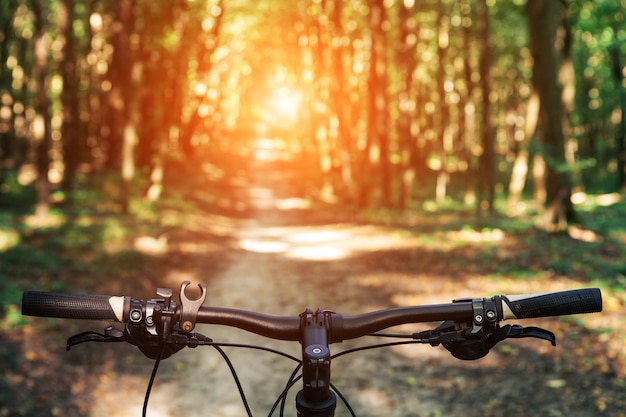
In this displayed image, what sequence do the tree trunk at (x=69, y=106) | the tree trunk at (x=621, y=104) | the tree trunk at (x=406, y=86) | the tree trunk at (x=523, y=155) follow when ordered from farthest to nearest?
the tree trunk at (x=621, y=104) < the tree trunk at (x=406, y=86) < the tree trunk at (x=69, y=106) < the tree trunk at (x=523, y=155)

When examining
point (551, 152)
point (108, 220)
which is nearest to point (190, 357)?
point (108, 220)

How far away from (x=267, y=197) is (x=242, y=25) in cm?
1194

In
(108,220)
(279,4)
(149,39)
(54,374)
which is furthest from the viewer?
(279,4)

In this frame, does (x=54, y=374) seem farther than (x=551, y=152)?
No

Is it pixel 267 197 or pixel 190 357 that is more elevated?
pixel 190 357

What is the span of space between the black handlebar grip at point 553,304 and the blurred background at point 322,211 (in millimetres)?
4421

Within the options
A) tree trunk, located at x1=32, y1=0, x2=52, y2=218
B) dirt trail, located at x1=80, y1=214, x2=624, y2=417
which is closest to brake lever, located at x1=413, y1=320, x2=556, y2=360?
dirt trail, located at x1=80, y1=214, x2=624, y2=417

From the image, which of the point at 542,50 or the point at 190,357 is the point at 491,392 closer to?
the point at 190,357

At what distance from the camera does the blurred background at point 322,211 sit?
24.0 ft

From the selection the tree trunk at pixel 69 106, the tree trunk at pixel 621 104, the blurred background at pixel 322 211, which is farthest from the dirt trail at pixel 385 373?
the tree trunk at pixel 621 104

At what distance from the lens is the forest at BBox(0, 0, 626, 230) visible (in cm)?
1834

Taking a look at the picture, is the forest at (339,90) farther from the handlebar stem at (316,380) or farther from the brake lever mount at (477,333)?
the handlebar stem at (316,380)

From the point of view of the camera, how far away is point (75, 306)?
213 centimetres

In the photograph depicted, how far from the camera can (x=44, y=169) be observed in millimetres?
17266
